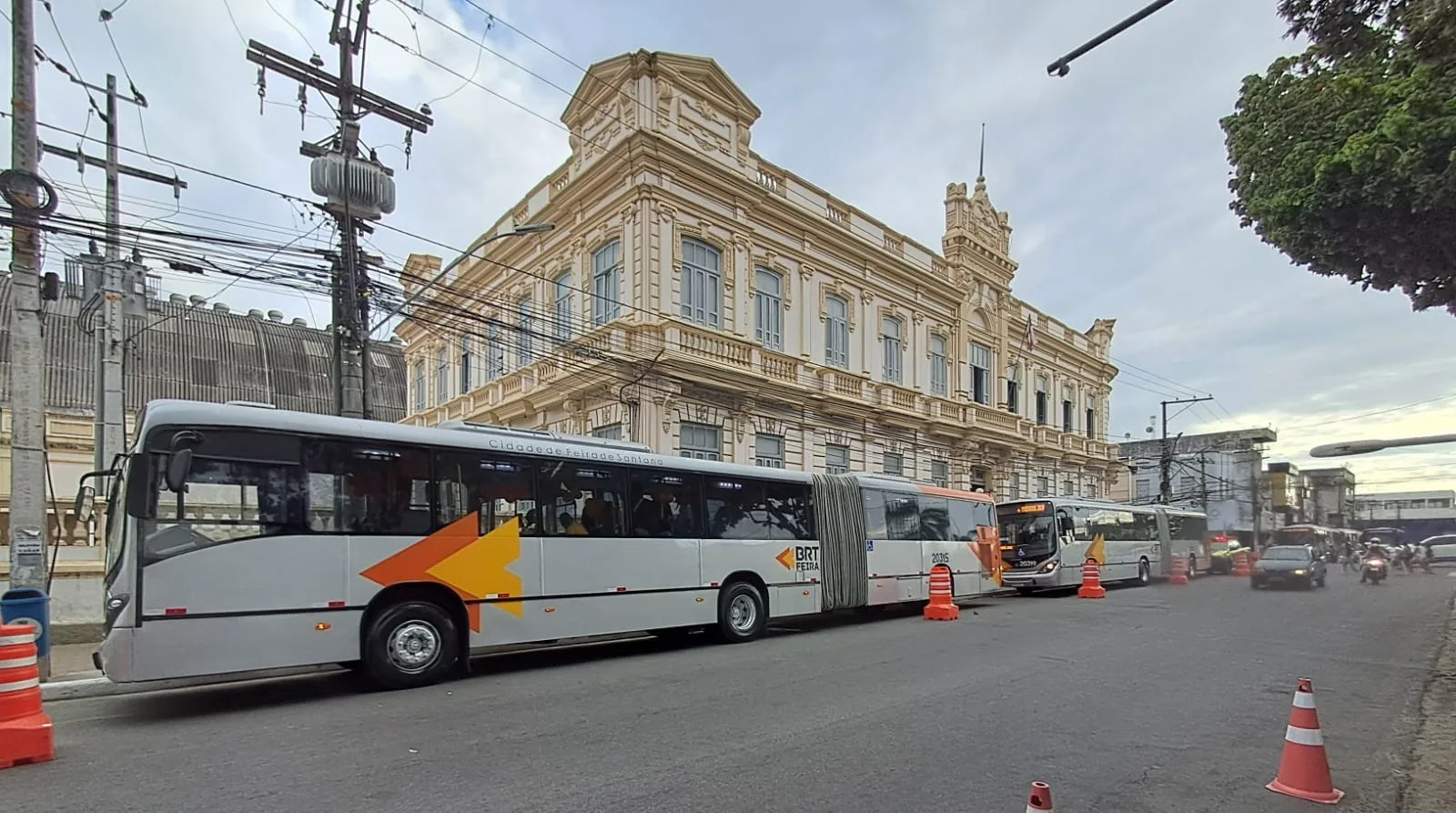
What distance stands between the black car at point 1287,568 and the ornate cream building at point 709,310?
860 cm

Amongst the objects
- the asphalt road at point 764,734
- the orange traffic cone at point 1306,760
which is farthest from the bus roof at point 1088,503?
the orange traffic cone at point 1306,760

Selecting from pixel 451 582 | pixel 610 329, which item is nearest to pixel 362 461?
pixel 451 582

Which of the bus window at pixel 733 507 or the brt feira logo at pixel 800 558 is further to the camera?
the brt feira logo at pixel 800 558

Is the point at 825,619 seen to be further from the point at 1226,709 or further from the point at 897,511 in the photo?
the point at 1226,709

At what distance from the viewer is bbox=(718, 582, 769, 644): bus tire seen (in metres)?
12.4

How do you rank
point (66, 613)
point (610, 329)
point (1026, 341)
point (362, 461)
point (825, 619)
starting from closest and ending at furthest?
point (362, 461) < point (66, 613) < point (825, 619) < point (610, 329) < point (1026, 341)

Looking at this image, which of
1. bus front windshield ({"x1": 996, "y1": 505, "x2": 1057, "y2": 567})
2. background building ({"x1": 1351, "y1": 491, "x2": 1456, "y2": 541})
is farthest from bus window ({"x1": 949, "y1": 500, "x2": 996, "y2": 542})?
background building ({"x1": 1351, "y1": 491, "x2": 1456, "y2": 541})

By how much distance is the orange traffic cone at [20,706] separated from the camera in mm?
5621

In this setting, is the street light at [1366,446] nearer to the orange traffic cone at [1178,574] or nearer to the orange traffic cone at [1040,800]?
the orange traffic cone at [1040,800]

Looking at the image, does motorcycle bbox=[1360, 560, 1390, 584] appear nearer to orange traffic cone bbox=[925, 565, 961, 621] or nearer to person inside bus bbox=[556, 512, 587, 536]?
orange traffic cone bbox=[925, 565, 961, 621]

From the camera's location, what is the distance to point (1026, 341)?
1337 inches

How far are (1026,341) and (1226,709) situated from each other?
2804 cm

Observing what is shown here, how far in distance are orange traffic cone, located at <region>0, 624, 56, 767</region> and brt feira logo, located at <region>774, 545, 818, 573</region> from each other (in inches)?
375

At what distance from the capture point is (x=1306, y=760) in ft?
16.8
